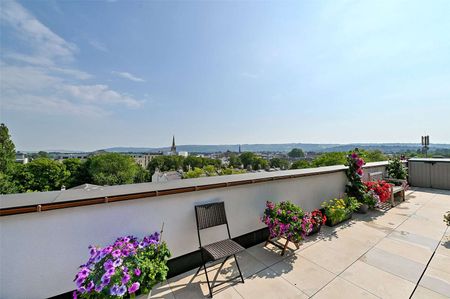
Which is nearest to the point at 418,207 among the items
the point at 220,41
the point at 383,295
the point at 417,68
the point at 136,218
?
the point at 417,68

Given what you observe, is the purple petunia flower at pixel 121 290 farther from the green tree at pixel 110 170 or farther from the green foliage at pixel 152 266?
the green tree at pixel 110 170

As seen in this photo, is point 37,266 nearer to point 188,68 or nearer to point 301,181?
point 301,181

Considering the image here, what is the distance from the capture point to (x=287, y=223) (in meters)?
2.59

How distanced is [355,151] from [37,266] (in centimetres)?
603

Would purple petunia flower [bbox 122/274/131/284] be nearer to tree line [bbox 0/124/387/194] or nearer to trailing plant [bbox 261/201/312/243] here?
trailing plant [bbox 261/201/312/243]

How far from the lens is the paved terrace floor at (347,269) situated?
76.7 inches

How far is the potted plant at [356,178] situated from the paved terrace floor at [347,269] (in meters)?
0.86

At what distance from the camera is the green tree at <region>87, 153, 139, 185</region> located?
3194 cm

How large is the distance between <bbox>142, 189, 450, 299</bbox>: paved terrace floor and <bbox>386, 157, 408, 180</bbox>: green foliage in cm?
299

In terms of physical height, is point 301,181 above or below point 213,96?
below

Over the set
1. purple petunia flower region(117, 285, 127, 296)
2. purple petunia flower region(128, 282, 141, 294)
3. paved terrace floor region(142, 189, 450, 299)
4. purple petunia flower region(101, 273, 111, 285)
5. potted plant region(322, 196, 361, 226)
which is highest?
purple petunia flower region(101, 273, 111, 285)

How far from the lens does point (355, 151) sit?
462 cm

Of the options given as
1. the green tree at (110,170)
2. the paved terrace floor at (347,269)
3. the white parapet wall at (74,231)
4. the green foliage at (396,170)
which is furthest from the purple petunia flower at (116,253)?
the green tree at (110,170)

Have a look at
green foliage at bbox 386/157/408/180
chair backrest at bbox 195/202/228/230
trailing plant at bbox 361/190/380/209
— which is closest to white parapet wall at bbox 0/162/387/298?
chair backrest at bbox 195/202/228/230
